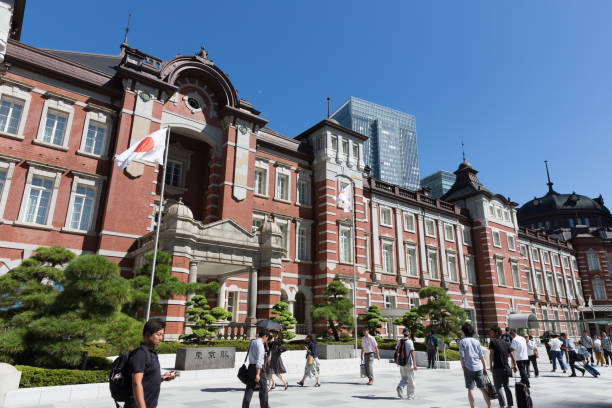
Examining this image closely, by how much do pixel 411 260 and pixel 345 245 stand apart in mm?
8685

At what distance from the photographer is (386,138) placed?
145875 mm

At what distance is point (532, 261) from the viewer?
144ft

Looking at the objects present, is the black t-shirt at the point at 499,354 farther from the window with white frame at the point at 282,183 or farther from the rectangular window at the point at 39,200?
the window with white frame at the point at 282,183

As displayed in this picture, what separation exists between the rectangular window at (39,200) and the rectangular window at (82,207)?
40.1 inches

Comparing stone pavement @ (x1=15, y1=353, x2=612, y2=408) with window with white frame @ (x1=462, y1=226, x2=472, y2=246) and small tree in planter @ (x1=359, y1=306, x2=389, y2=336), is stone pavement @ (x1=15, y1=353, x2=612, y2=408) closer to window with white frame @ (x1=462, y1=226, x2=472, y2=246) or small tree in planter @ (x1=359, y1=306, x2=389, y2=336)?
small tree in planter @ (x1=359, y1=306, x2=389, y2=336)

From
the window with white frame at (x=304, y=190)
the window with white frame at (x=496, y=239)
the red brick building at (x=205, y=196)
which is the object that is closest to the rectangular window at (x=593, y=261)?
the window with white frame at (x=496, y=239)

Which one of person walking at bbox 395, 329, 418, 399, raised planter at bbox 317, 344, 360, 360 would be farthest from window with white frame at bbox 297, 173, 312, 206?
person walking at bbox 395, 329, 418, 399

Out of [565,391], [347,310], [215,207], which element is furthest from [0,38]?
[565,391]

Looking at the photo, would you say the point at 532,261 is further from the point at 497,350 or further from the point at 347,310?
the point at 497,350

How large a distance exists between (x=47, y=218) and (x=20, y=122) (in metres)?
4.39

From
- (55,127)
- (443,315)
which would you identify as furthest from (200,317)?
(443,315)

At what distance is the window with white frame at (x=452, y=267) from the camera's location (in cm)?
3494

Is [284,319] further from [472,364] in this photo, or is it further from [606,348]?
[606,348]

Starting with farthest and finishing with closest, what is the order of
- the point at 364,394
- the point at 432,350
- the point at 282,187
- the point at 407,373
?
the point at 282,187
the point at 432,350
the point at 364,394
the point at 407,373
